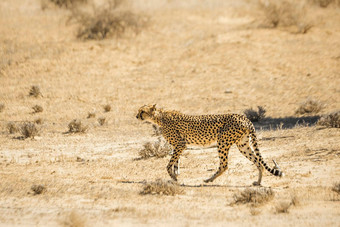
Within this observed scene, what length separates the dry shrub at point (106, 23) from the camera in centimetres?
2452

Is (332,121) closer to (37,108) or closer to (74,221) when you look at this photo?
(74,221)

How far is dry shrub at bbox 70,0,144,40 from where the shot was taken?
24516 mm

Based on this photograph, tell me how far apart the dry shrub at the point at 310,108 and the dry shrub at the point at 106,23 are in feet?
38.8

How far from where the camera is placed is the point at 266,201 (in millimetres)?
7281

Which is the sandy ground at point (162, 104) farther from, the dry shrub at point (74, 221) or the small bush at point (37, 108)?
the small bush at point (37, 108)

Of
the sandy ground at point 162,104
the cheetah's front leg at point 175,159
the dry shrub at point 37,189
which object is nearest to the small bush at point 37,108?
the sandy ground at point 162,104

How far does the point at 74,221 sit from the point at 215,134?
123 inches

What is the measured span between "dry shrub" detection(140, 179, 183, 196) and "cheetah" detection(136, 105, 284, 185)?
0.87m

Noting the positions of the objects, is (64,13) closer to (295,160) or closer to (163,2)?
(163,2)

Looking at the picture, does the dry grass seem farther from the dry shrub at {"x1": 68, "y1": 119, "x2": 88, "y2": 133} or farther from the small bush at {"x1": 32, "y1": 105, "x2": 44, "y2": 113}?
the dry shrub at {"x1": 68, "y1": 119, "x2": 88, "y2": 133}

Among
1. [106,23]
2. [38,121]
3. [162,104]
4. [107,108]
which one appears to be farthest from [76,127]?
[106,23]

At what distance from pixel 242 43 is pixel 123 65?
5659 mm

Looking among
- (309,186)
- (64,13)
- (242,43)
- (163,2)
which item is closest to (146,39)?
(242,43)

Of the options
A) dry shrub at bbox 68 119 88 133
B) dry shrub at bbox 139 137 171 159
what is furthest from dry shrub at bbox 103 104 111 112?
dry shrub at bbox 139 137 171 159
